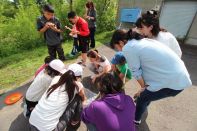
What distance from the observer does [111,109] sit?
185 centimetres

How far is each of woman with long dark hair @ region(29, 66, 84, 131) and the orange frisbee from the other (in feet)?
6.16

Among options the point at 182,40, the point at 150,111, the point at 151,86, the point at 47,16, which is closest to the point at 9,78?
the point at 47,16

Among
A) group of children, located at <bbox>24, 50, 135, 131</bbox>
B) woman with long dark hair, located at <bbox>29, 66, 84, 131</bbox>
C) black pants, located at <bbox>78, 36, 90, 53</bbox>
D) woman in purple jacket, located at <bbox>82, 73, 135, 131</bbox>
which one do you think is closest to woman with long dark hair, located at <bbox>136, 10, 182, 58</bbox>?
group of children, located at <bbox>24, 50, 135, 131</bbox>

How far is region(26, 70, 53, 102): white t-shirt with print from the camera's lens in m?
2.85

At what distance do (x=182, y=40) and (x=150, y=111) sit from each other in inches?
202

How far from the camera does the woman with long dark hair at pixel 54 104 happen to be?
7.60ft

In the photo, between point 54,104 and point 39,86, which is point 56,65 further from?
point 54,104

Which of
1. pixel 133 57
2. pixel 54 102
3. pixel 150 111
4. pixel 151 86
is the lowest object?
pixel 150 111

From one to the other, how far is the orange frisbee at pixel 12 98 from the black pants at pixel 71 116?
5.79 ft

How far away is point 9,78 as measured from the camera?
5.23m

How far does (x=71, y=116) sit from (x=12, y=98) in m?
2.08

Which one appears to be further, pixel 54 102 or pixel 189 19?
pixel 189 19

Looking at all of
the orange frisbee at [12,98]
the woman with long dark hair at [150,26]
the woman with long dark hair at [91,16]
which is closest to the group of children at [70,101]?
the woman with long dark hair at [150,26]

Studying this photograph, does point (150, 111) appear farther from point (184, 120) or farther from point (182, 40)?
point (182, 40)
